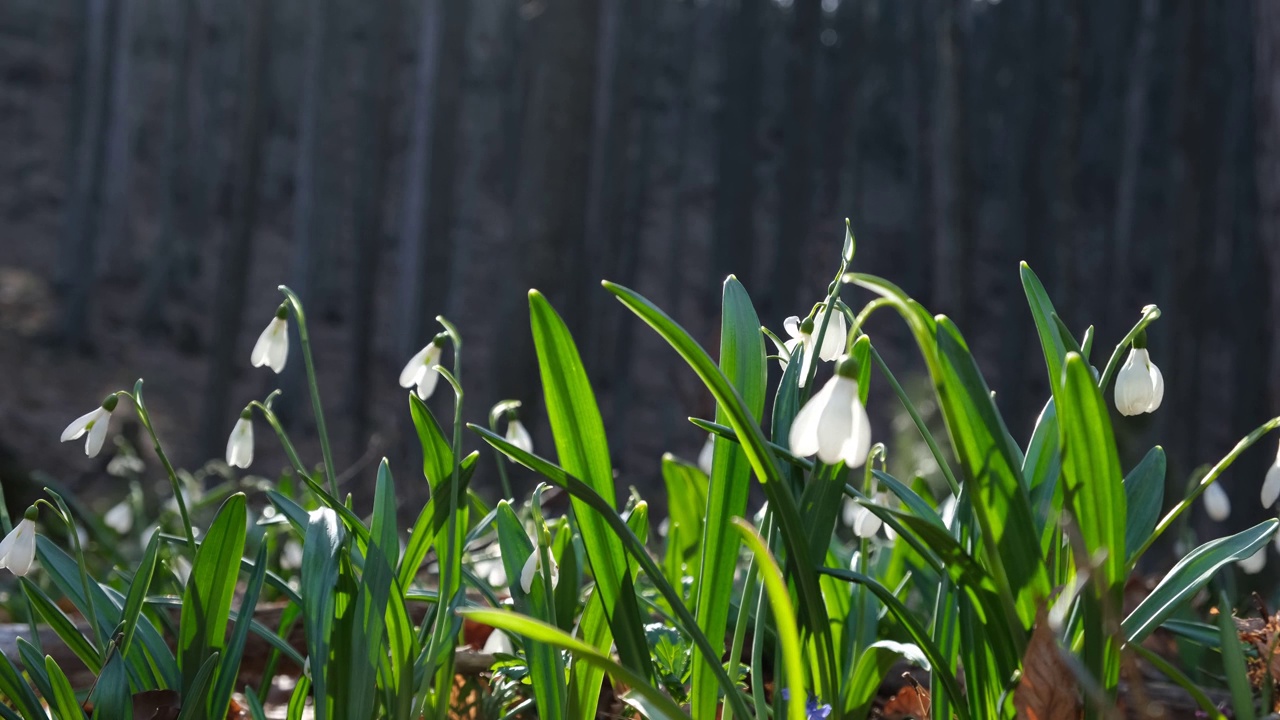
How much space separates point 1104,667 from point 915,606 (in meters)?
2.11

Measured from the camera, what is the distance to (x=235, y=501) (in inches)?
53.4

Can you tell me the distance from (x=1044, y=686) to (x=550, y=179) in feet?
13.2

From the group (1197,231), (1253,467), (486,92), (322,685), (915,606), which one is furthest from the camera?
(486,92)

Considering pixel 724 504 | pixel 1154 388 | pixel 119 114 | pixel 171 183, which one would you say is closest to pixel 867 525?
pixel 724 504

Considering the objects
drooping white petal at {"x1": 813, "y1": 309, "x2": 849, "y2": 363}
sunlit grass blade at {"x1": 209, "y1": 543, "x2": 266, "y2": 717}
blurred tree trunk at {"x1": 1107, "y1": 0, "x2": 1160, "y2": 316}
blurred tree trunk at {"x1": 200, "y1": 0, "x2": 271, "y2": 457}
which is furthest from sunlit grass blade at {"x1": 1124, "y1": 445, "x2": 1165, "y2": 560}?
blurred tree trunk at {"x1": 1107, "y1": 0, "x2": 1160, "y2": 316}

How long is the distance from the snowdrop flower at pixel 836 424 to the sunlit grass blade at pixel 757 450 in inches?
8.7

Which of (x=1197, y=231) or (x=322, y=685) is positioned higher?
(x=1197, y=231)

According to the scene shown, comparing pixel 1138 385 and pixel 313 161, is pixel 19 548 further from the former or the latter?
pixel 313 161

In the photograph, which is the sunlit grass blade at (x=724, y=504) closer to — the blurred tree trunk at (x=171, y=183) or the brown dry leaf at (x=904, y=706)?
the brown dry leaf at (x=904, y=706)

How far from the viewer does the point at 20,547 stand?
1.27 metres

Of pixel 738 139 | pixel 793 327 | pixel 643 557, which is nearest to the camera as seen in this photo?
pixel 643 557

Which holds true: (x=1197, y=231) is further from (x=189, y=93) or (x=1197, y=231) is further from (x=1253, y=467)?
(x=189, y=93)

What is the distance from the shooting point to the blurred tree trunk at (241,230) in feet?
30.3

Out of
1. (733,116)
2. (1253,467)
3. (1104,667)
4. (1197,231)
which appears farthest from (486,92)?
(1104,667)
